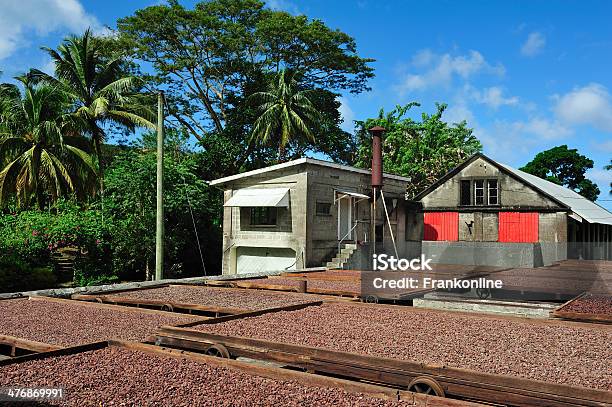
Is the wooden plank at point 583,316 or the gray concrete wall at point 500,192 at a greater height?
the gray concrete wall at point 500,192

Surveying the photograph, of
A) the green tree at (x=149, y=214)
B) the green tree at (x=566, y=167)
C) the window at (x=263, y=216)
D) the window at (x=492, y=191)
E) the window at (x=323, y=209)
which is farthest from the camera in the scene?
the green tree at (x=566, y=167)

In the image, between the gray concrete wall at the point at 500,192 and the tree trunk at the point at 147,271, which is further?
the gray concrete wall at the point at 500,192

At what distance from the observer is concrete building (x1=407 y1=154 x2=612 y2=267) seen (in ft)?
71.3

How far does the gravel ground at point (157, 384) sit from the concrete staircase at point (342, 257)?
1329cm

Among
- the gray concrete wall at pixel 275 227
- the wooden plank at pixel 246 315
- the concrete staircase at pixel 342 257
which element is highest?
the gray concrete wall at pixel 275 227

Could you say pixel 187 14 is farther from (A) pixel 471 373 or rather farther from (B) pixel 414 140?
(A) pixel 471 373

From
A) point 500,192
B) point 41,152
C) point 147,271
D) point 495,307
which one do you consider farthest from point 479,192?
point 41,152

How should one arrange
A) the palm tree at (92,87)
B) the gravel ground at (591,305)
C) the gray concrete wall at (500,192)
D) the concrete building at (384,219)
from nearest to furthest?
the gravel ground at (591,305) < the concrete building at (384,219) < the palm tree at (92,87) < the gray concrete wall at (500,192)

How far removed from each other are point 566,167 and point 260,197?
129 ft

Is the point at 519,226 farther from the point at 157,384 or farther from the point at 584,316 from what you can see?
the point at 157,384

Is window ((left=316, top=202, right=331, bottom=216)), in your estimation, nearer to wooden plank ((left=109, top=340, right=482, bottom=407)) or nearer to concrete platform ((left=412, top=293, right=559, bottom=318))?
concrete platform ((left=412, top=293, right=559, bottom=318))

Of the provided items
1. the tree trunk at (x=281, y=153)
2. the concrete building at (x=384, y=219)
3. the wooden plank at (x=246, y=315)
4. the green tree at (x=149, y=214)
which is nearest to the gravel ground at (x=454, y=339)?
the wooden plank at (x=246, y=315)

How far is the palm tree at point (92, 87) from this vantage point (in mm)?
21469

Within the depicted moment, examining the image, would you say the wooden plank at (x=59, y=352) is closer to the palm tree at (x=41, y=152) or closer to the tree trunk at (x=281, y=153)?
the palm tree at (x=41, y=152)
